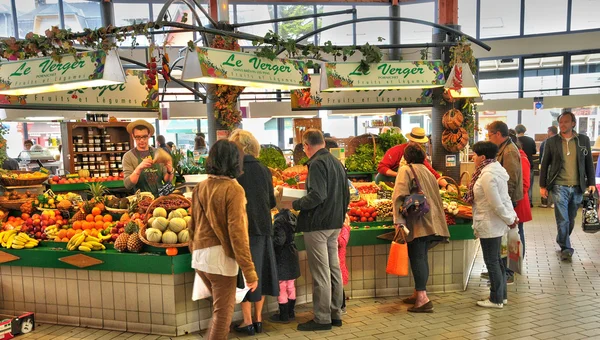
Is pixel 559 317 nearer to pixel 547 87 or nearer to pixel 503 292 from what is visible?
pixel 503 292

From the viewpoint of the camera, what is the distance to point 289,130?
17.9m

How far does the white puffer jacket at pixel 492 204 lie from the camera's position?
14.5ft

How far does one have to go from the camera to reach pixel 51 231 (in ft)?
15.4

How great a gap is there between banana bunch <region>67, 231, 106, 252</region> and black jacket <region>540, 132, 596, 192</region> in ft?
17.9

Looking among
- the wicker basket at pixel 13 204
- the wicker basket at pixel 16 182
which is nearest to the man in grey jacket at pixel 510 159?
the wicker basket at pixel 13 204

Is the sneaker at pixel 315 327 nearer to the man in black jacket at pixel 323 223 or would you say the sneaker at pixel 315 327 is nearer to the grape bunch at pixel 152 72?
the man in black jacket at pixel 323 223

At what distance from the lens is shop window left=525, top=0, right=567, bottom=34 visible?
14.4 m

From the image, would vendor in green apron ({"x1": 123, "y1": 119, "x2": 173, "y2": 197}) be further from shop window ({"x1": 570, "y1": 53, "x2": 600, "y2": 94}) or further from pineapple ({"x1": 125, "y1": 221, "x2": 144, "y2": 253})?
shop window ({"x1": 570, "y1": 53, "x2": 600, "y2": 94})

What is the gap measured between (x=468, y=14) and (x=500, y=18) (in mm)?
945

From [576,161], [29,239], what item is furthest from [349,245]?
[576,161]

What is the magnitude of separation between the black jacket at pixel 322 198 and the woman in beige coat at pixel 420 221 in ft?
2.10

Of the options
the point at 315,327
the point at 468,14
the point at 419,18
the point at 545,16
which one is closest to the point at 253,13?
the point at 419,18

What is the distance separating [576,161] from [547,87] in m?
9.47

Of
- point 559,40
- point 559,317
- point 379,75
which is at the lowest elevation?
point 559,317
